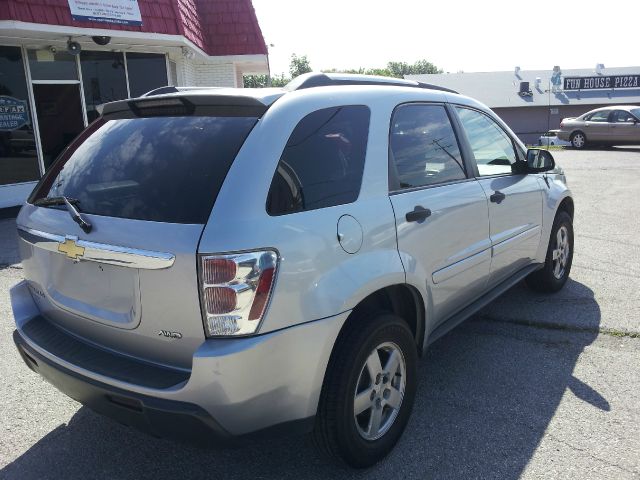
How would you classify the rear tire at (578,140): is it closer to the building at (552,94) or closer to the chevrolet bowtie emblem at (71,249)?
the building at (552,94)

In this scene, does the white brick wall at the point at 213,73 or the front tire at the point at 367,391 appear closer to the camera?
the front tire at the point at 367,391

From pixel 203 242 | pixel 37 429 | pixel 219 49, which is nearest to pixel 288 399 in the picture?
pixel 203 242

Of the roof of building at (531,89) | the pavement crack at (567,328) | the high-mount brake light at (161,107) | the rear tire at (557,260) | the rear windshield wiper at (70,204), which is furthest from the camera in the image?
the roof of building at (531,89)

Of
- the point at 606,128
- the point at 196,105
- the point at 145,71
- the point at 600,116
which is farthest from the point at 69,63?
the point at 600,116

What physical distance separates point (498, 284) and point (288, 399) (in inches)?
94.2

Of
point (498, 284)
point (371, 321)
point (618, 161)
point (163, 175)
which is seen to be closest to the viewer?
point (163, 175)

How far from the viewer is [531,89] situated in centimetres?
4606

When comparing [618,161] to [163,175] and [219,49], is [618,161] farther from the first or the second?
[163,175]

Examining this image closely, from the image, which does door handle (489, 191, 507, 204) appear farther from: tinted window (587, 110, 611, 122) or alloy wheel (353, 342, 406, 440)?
tinted window (587, 110, 611, 122)

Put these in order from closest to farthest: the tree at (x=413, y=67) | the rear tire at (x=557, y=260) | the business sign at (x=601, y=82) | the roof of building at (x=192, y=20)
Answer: the rear tire at (x=557, y=260) → the roof of building at (x=192, y=20) → the business sign at (x=601, y=82) → the tree at (x=413, y=67)

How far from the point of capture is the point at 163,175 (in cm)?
245

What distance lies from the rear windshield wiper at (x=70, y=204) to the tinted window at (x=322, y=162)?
34.0 inches

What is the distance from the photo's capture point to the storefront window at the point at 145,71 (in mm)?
12250

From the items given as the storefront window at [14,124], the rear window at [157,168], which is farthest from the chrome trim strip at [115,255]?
the storefront window at [14,124]
